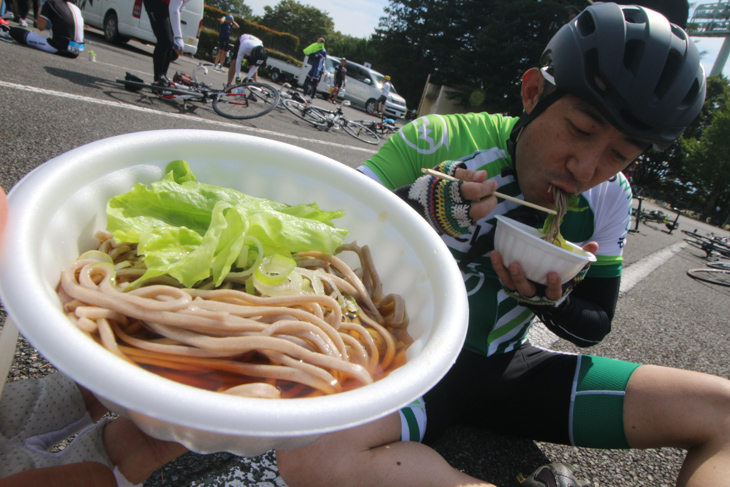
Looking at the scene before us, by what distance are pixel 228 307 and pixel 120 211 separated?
1.30ft

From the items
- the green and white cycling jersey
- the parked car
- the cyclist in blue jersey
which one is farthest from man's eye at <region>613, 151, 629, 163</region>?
the parked car

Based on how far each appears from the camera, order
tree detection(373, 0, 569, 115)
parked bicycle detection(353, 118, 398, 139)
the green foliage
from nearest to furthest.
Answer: parked bicycle detection(353, 118, 398, 139)
tree detection(373, 0, 569, 115)
the green foliage

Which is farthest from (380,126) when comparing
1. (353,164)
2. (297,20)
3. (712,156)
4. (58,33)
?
(297,20)

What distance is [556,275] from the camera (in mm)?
1354

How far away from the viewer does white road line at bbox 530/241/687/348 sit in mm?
2763

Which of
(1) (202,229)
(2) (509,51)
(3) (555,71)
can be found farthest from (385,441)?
(2) (509,51)

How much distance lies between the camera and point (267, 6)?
210 feet

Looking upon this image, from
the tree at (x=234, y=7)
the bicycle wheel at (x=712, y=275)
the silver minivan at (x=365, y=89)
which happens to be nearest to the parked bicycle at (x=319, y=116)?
the bicycle wheel at (x=712, y=275)

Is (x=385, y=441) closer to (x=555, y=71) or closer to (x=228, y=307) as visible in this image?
(x=228, y=307)

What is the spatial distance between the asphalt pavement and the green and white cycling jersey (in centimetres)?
33

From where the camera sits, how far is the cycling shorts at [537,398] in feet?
5.14

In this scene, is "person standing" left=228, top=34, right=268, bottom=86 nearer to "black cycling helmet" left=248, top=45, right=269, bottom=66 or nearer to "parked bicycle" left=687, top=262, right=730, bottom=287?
"black cycling helmet" left=248, top=45, right=269, bottom=66

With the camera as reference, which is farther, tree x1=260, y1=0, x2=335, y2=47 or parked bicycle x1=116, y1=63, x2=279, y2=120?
tree x1=260, y1=0, x2=335, y2=47

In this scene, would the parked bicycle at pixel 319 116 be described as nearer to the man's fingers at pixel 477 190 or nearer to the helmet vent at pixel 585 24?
the helmet vent at pixel 585 24
